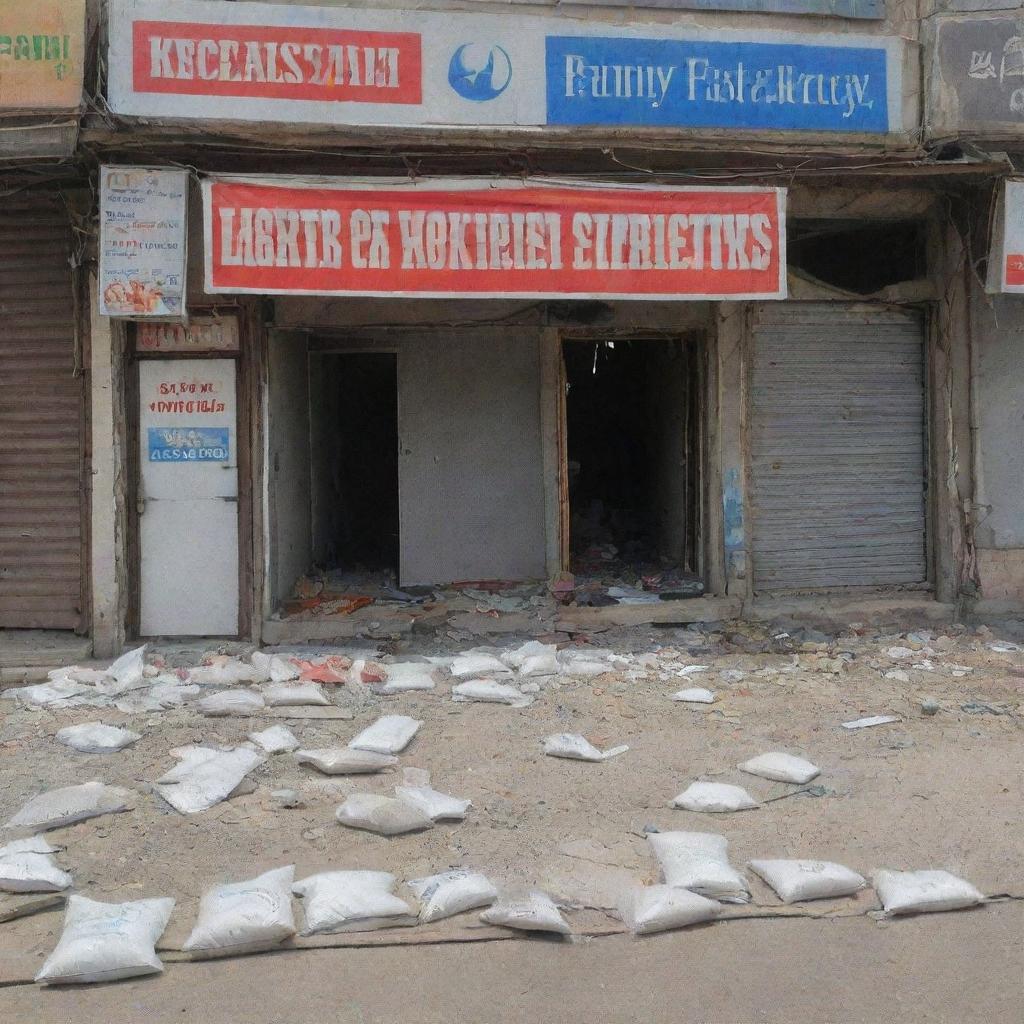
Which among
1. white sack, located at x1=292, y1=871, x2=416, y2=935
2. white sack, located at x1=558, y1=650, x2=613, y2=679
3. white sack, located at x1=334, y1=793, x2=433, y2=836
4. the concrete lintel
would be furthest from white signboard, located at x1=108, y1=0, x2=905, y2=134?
white sack, located at x1=292, y1=871, x2=416, y2=935

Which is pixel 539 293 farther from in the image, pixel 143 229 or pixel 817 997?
pixel 817 997

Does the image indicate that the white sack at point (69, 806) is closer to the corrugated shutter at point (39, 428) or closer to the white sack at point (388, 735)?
the white sack at point (388, 735)

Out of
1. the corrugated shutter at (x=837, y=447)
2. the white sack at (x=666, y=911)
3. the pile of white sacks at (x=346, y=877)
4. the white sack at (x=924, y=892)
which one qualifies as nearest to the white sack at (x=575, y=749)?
the pile of white sacks at (x=346, y=877)

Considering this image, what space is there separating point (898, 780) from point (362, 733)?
263cm

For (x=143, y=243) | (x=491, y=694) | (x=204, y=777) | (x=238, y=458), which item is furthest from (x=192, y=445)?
(x=204, y=777)

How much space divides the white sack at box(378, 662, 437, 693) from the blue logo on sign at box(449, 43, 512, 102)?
373 centimetres

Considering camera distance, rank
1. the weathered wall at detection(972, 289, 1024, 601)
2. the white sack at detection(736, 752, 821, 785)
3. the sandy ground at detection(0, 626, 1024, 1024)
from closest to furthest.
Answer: the sandy ground at detection(0, 626, 1024, 1024) → the white sack at detection(736, 752, 821, 785) → the weathered wall at detection(972, 289, 1024, 601)

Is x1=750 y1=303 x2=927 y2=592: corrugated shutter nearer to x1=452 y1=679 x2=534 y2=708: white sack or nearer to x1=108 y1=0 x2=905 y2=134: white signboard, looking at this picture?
x1=108 y1=0 x2=905 y2=134: white signboard

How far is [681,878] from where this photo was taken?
3727mm

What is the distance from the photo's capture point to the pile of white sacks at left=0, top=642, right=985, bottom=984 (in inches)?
129

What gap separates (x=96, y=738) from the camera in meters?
5.45

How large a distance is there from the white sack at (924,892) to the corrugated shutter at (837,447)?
4720 millimetres

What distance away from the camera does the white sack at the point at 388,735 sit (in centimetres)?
529

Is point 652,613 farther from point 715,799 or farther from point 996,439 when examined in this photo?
point 715,799
